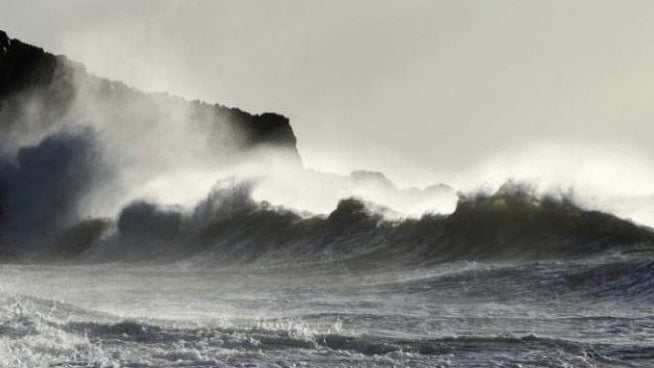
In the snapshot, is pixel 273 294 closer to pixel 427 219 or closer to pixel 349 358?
pixel 349 358

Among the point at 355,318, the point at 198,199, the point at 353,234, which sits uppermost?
the point at 198,199

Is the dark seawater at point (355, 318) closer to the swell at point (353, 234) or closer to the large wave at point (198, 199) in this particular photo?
the swell at point (353, 234)

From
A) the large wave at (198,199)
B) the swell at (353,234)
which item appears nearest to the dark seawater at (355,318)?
the swell at (353,234)

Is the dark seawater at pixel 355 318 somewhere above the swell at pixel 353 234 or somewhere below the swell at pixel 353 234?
below

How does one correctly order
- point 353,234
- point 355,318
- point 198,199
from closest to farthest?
point 355,318 < point 353,234 < point 198,199

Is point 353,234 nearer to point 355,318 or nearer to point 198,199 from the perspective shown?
point 198,199

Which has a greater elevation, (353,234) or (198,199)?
(198,199)

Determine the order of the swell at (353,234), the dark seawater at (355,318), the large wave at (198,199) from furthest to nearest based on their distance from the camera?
the large wave at (198,199) → the swell at (353,234) → the dark seawater at (355,318)

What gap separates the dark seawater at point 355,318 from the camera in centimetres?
809

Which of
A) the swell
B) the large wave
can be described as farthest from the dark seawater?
the large wave

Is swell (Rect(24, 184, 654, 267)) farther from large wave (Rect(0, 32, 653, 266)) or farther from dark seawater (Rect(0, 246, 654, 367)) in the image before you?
dark seawater (Rect(0, 246, 654, 367))

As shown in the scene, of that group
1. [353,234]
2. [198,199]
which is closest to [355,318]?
[353,234]

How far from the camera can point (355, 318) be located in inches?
411

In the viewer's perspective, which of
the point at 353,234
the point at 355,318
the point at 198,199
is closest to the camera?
the point at 355,318
